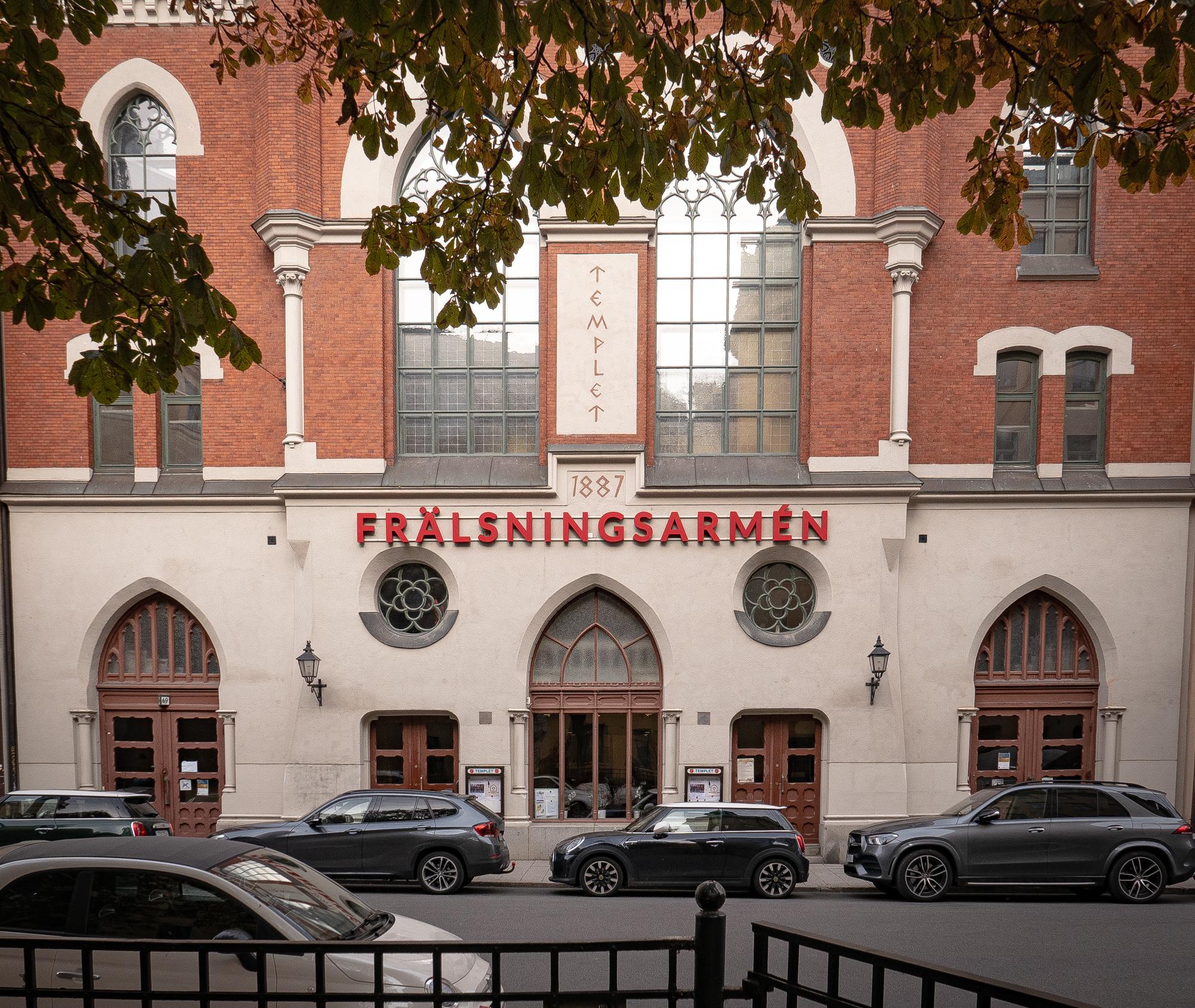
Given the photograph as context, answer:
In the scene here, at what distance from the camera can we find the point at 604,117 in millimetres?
4688

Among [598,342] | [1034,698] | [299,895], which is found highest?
[598,342]

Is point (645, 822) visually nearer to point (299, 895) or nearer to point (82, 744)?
point (299, 895)

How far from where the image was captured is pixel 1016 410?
14.7m

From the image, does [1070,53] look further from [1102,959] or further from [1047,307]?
[1047,307]

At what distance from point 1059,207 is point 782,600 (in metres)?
8.37

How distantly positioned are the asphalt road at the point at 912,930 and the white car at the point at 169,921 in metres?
2.61

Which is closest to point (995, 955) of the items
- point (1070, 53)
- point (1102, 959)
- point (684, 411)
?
point (1102, 959)

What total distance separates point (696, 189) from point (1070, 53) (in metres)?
11.2

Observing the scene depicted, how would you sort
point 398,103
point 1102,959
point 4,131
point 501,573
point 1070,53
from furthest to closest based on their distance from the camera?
point 501,573
point 1102,959
point 398,103
point 4,131
point 1070,53

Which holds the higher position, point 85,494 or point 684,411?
point 684,411

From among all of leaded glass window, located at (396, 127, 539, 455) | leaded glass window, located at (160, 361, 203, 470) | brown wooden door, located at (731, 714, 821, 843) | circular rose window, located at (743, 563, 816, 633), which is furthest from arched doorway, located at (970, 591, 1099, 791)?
leaded glass window, located at (160, 361, 203, 470)

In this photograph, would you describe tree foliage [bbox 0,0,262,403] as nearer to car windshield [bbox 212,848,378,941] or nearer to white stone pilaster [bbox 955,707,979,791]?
car windshield [bbox 212,848,378,941]

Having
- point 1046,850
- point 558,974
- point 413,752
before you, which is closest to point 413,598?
point 413,752

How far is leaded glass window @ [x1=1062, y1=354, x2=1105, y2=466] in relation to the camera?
14617mm
